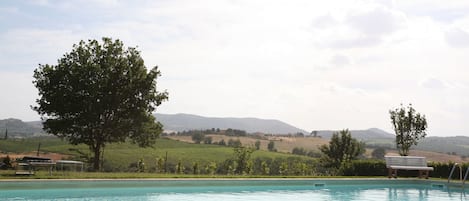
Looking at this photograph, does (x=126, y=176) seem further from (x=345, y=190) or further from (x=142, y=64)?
(x=345, y=190)

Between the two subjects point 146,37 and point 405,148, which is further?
point 405,148

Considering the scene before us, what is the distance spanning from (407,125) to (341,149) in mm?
4176

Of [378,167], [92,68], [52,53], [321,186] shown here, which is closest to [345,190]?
[321,186]

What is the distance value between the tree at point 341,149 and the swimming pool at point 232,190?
568cm

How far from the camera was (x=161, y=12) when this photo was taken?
668 inches

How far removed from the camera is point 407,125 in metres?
21.1

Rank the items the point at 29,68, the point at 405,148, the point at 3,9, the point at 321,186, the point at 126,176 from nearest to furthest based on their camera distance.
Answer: the point at 126,176 → the point at 3,9 → the point at 321,186 → the point at 29,68 → the point at 405,148

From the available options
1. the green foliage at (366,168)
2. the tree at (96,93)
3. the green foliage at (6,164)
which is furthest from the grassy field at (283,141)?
the green foliage at (6,164)

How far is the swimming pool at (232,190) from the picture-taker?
486 inches

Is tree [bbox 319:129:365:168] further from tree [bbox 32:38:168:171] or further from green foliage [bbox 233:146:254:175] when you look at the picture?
tree [bbox 32:38:168:171]

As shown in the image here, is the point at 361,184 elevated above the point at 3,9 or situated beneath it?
situated beneath

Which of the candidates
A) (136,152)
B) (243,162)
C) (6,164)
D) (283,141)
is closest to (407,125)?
(243,162)

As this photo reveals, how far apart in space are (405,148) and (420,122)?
1.39 m

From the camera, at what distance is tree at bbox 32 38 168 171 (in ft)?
60.1
